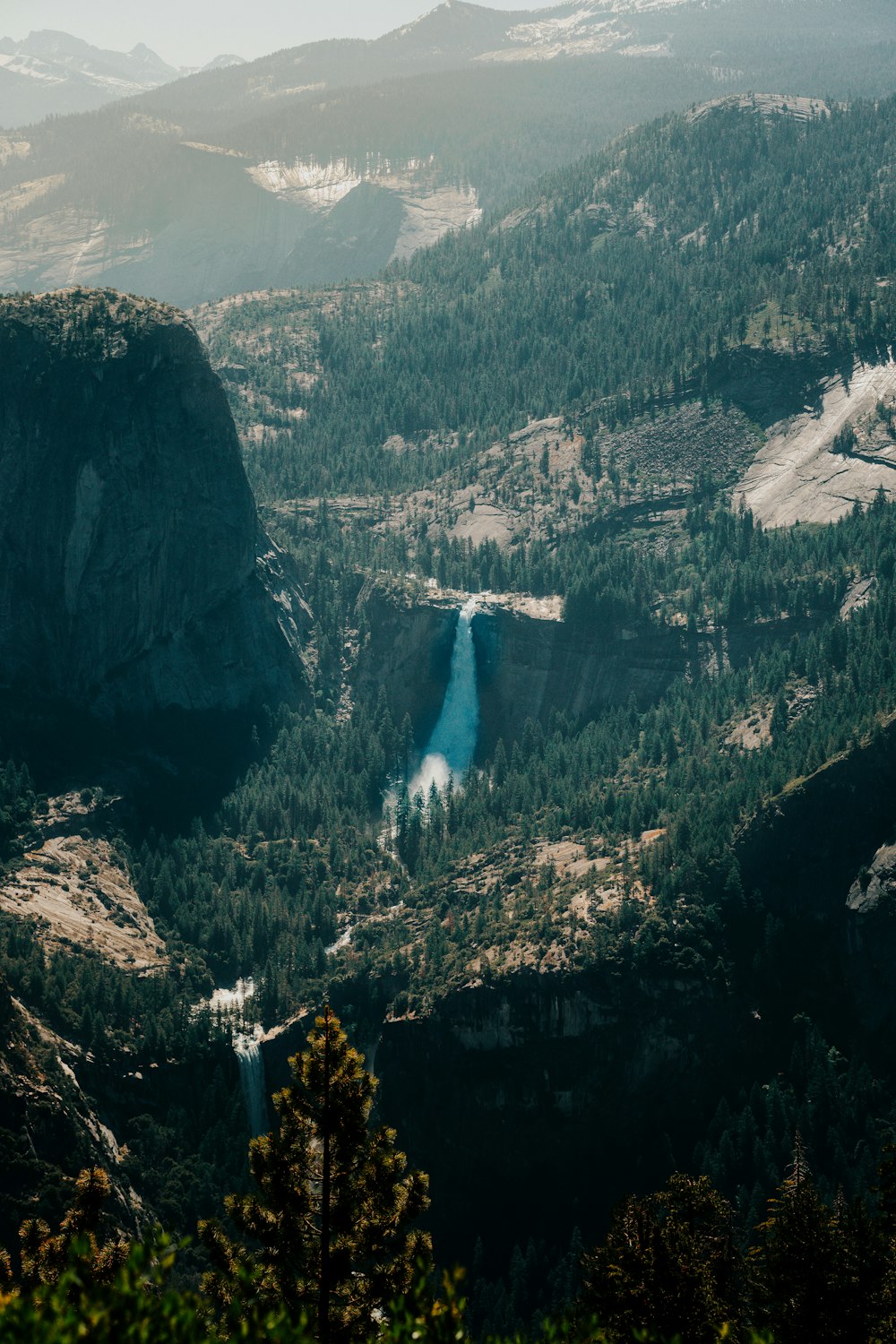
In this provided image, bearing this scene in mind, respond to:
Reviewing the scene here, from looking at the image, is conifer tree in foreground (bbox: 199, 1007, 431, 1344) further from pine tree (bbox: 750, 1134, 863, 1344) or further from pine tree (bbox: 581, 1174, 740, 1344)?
pine tree (bbox: 750, 1134, 863, 1344)

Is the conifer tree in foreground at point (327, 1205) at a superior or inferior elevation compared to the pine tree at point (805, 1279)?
superior

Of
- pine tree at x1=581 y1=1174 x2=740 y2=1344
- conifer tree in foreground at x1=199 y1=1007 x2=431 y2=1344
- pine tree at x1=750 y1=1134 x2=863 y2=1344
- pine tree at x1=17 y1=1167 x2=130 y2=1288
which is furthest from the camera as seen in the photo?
pine tree at x1=750 y1=1134 x2=863 y2=1344

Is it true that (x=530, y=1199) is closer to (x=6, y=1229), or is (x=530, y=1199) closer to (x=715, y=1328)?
(x=6, y=1229)

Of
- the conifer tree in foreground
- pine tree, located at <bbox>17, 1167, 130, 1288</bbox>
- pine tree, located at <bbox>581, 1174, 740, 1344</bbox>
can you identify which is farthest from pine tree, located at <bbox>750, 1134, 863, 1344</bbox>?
pine tree, located at <bbox>17, 1167, 130, 1288</bbox>

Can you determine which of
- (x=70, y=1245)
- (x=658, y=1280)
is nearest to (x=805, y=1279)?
(x=658, y=1280)

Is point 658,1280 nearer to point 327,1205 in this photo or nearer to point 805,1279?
point 805,1279

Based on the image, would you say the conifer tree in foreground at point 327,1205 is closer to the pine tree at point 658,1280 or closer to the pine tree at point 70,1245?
the pine tree at point 70,1245

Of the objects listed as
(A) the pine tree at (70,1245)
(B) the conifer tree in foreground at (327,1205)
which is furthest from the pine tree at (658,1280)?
(A) the pine tree at (70,1245)

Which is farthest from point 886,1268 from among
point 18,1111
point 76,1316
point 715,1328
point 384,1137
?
point 18,1111

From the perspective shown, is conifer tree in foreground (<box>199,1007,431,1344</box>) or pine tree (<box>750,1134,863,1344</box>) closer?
conifer tree in foreground (<box>199,1007,431,1344</box>)
